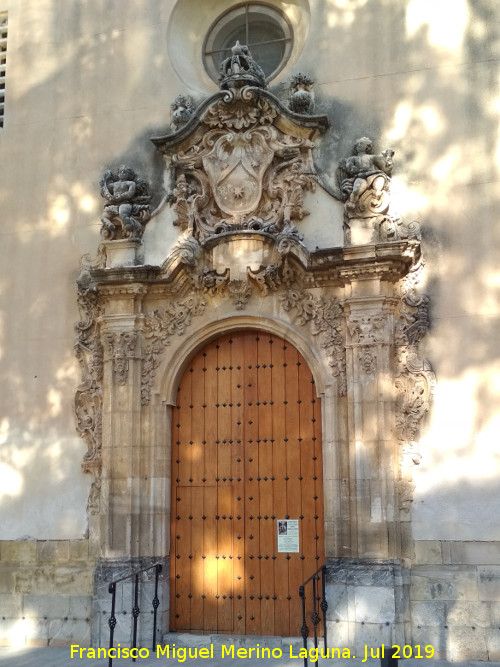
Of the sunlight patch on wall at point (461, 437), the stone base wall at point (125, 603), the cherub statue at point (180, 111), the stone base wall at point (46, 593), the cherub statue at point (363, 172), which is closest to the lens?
the sunlight patch on wall at point (461, 437)

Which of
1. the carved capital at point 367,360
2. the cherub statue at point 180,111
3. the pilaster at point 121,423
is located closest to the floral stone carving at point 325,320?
the carved capital at point 367,360

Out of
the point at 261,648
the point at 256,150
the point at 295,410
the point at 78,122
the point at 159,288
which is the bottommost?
the point at 261,648

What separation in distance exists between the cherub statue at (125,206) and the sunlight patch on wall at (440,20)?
11.4ft

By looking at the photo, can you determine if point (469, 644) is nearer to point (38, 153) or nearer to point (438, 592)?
point (438, 592)

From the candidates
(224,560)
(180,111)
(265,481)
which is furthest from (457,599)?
(180,111)

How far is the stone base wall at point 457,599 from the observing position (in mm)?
8016

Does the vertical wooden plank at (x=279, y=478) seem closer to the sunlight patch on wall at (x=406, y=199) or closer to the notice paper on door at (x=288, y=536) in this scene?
the notice paper on door at (x=288, y=536)

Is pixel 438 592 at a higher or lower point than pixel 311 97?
lower

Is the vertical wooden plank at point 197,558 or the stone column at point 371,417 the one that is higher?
the stone column at point 371,417

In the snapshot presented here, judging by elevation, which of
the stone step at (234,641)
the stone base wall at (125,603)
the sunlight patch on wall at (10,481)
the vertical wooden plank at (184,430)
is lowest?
the stone step at (234,641)

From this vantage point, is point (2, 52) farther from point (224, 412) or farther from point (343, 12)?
point (224, 412)

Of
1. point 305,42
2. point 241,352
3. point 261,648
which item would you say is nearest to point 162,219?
point 241,352

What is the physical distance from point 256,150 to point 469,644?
5.57m

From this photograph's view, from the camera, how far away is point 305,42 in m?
9.77
